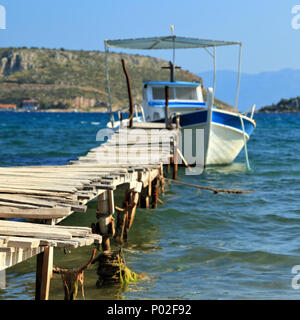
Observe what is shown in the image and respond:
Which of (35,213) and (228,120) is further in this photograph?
(228,120)

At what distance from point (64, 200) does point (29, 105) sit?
155296 millimetres

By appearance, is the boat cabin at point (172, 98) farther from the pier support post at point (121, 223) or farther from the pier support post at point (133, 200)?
the pier support post at point (121, 223)

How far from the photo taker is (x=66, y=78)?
6462 inches

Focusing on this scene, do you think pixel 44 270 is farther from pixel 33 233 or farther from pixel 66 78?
pixel 66 78

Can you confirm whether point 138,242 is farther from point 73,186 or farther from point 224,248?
point 73,186

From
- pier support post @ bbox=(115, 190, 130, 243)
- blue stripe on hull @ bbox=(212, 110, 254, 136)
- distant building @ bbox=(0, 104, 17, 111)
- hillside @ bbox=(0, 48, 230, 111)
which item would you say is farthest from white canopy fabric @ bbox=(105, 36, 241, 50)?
distant building @ bbox=(0, 104, 17, 111)

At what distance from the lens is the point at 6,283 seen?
7488 millimetres

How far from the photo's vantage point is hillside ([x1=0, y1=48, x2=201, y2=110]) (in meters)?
155

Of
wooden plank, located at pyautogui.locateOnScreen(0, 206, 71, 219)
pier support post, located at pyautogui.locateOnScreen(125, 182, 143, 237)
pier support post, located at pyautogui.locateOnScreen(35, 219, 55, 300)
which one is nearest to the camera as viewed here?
pier support post, located at pyautogui.locateOnScreen(35, 219, 55, 300)

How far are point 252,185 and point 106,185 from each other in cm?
1140

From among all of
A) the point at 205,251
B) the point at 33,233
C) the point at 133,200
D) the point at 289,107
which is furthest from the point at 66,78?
the point at 33,233

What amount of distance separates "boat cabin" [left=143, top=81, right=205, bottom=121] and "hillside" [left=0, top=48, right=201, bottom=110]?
115m

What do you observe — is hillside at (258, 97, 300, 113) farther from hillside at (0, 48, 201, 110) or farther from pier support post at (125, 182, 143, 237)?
pier support post at (125, 182, 143, 237)
